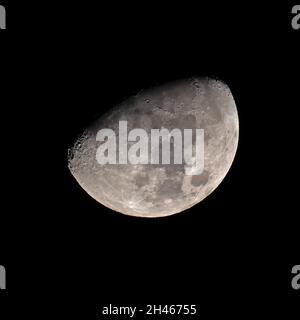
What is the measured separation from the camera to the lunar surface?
3.42 meters

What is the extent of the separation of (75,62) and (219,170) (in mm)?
1653

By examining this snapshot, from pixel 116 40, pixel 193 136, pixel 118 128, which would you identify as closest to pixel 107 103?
pixel 118 128

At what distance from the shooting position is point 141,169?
3551 mm

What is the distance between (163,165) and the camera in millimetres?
3543

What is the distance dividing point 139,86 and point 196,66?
0.56 m

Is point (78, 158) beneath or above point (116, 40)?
beneath

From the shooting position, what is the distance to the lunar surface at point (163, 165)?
3424mm

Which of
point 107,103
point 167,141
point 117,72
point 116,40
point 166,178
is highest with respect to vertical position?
point 116,40

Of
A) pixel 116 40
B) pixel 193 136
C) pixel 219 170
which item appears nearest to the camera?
pixel 116 40

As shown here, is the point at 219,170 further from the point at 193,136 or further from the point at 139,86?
the point at 139,86

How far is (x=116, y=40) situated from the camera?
3.27 m

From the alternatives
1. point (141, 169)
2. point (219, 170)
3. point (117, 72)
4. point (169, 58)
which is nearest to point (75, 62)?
point (117, 72)

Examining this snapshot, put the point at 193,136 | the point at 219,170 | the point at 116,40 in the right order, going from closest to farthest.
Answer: the point at 116,40 < the point at 193,136 < the point at 219,170

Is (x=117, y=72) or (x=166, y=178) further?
(x=166, y=178)
